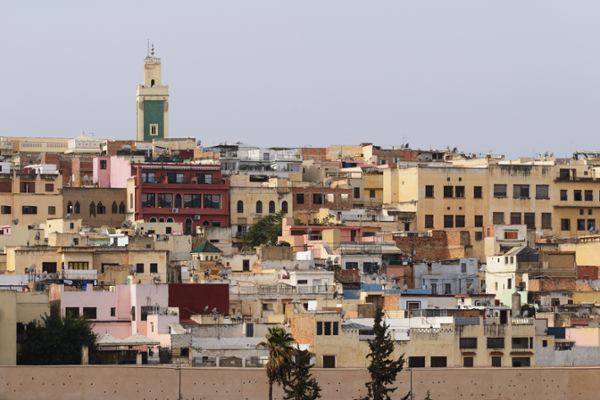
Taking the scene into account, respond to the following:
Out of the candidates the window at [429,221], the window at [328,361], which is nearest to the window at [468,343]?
the window at [328,361]

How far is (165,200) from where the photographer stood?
6988 centimetres

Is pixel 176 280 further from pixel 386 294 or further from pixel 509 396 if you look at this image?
pixel 509 396

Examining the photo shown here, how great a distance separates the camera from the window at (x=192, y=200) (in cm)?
7019

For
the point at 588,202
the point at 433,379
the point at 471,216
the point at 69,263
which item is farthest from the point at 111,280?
the point at 588,202

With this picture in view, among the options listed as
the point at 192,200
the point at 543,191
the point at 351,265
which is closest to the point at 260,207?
the point at 192,200

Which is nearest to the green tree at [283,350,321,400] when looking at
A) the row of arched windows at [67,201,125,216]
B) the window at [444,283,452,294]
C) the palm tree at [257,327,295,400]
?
the palm tree at [257,327,295,400]

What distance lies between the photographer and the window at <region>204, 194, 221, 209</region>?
70.4 metres

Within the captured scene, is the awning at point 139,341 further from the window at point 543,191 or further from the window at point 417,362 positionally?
the window at point 543,191

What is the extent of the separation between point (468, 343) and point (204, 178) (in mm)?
27109

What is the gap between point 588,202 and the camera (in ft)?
241

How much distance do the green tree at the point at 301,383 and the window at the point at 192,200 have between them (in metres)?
28.9

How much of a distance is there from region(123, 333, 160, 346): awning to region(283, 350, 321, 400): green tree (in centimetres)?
562

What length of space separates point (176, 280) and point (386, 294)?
29.8 feet

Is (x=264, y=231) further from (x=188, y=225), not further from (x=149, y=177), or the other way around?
(x=149, y=177)
